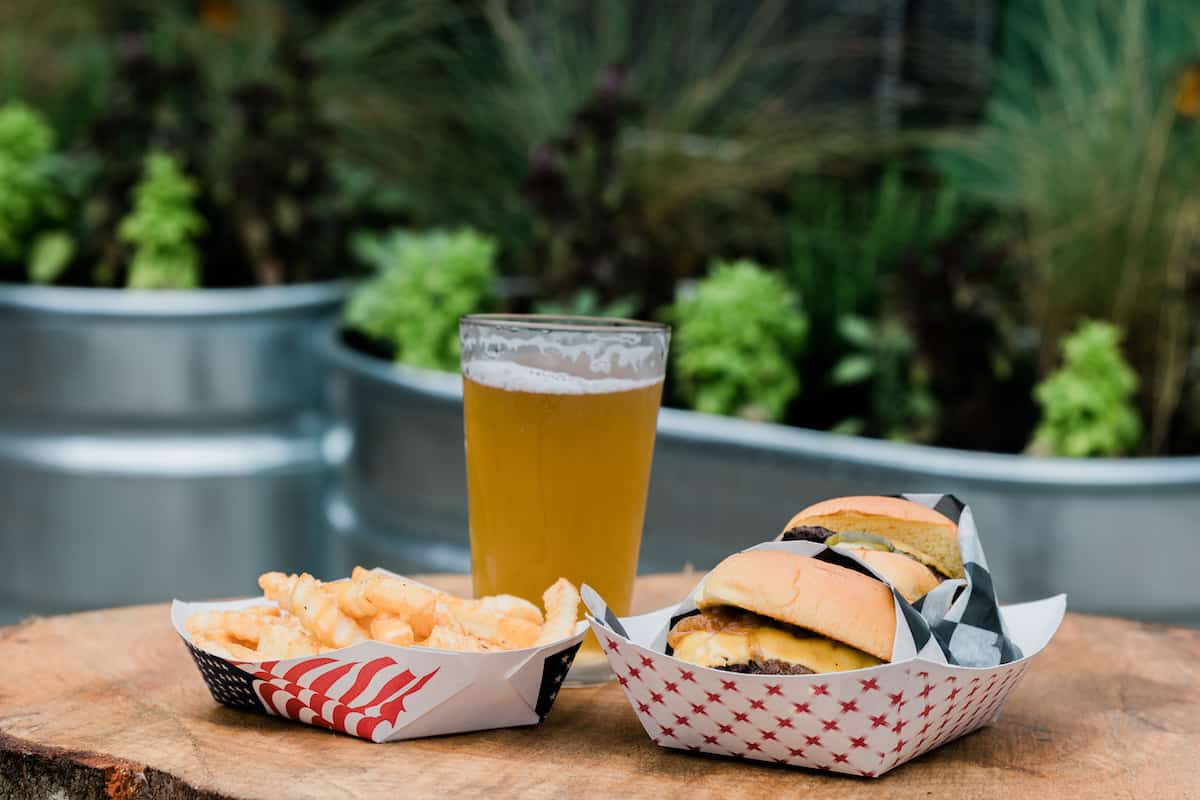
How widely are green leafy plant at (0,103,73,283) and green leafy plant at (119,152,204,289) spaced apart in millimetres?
213

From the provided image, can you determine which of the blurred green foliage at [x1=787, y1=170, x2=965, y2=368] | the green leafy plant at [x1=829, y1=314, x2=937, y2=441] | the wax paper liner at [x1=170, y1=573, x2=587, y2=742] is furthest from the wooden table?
the blurred green foliage at [x1=787, y1=170, x2=965, y2=368]

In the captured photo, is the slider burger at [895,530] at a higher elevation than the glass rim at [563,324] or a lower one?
lower

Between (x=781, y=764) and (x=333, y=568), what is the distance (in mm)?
2047

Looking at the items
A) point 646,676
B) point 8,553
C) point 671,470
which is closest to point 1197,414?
point 671,470

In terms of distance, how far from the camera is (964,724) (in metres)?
1.10

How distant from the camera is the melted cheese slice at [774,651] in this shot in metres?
1.03

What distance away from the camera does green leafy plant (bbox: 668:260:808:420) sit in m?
2.71

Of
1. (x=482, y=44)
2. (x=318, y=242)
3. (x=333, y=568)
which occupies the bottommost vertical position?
(x=333, y=568)

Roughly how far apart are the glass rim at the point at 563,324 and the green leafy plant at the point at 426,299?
5.25 ft

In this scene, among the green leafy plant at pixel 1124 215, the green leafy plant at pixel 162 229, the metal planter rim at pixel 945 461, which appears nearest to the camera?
the metal planter rim at pixel 945 461

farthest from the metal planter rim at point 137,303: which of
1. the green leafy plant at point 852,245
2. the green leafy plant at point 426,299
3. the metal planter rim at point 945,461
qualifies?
the green leafy plant at point 852,245

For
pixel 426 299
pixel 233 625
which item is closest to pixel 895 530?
pixel 233 625

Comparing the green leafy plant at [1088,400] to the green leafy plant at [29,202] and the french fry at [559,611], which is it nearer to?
the french fry at [559,611]

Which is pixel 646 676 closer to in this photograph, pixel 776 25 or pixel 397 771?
pixel 397 771
